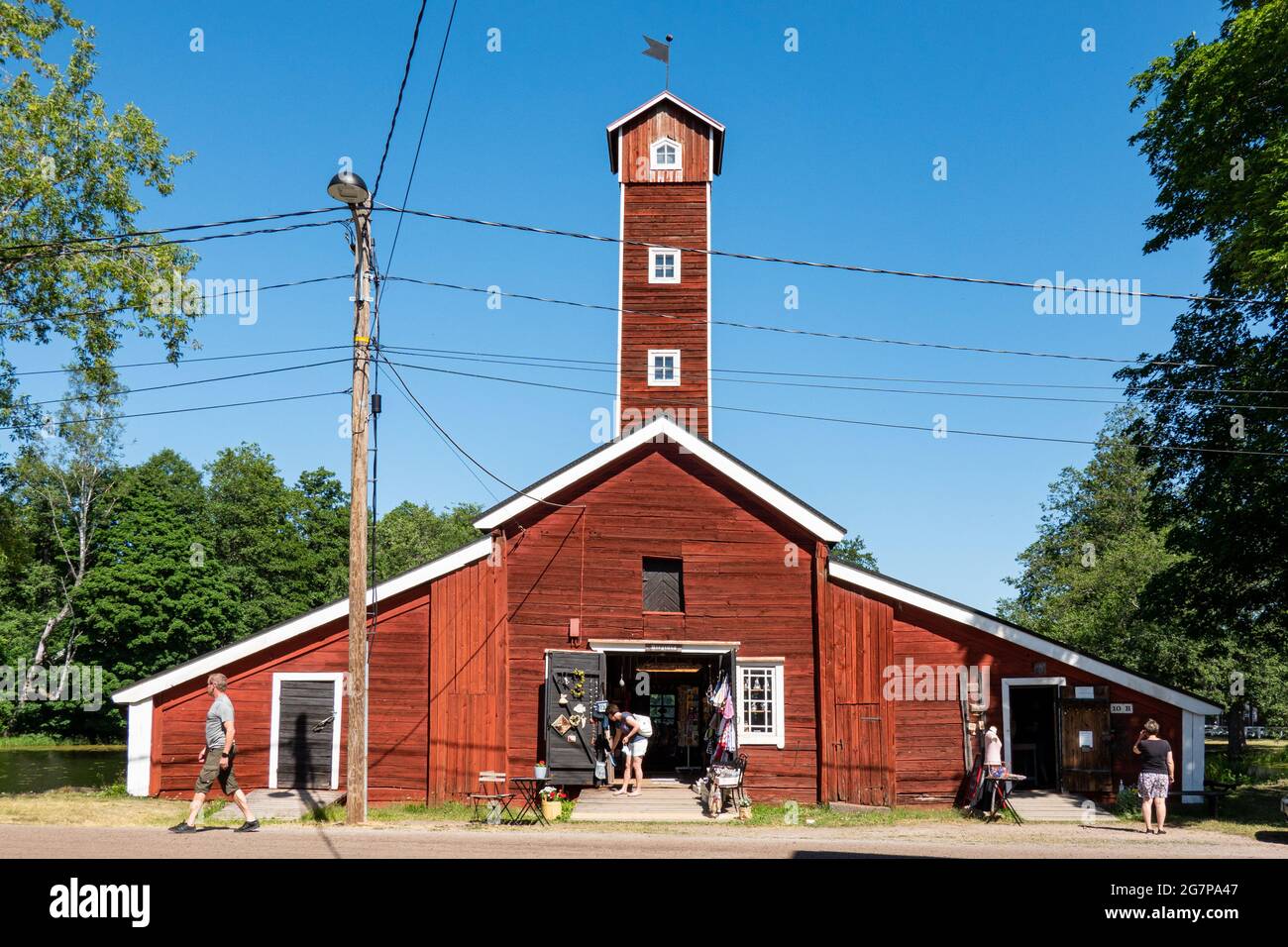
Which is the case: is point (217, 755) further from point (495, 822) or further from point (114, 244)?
point (114, 244)

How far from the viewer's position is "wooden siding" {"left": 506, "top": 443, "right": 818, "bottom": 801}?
21.0m

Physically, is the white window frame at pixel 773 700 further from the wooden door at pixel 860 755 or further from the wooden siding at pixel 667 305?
the wooden siding at pixel 667 305

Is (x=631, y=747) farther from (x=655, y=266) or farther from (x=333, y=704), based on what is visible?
(x=655, y=266)

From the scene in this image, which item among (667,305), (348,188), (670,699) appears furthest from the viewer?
(670,699)

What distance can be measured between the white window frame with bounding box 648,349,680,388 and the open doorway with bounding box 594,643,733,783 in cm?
661

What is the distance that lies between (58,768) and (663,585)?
28.5 meters

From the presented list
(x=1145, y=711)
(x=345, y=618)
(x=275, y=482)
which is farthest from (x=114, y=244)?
(x=275, y=482)

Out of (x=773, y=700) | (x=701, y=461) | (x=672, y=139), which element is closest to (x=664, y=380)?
(x=701, y=461)

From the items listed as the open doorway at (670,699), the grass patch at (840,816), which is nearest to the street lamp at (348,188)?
the open doorway at (670,699)

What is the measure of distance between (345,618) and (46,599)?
147 ft

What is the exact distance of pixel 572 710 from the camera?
20219mm

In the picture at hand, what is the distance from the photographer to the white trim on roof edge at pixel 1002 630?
21203mm

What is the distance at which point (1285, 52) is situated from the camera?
64.5 feet
